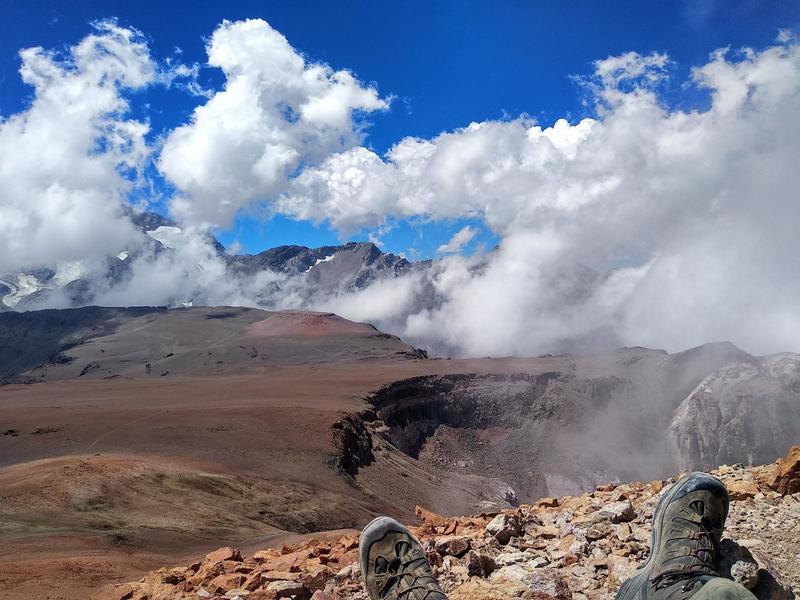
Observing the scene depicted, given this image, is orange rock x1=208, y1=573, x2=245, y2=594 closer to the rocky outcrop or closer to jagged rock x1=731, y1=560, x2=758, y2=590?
jagged rock x1=731, y1=560, x2=758, y2=590

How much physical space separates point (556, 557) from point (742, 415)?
2142 inches

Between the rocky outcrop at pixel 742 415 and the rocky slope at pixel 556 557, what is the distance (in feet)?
167

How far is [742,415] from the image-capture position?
4988 centimetres

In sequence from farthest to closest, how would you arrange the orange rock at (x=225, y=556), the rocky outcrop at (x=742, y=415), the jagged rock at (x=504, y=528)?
the rocky outcrop at (x=742, y=415) < the orange rock at (x=225, y=556) < the jagged rock at (x=504, y=528)

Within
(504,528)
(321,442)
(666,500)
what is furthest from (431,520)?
(321,442)

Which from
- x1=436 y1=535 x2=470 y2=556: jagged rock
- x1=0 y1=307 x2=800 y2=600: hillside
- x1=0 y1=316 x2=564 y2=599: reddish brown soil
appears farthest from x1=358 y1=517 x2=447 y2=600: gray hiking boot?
x1=0 y1=307 x2=800 y2=600: hillside

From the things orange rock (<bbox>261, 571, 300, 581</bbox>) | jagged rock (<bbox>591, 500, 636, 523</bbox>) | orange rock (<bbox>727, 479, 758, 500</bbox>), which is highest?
orange rock (<bbox>727, 479, 758, 500</bbox>)

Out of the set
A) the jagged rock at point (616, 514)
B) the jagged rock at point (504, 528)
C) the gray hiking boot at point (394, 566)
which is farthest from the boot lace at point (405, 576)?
the jagged rock at point (616, 514)

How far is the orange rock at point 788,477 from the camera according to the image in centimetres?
531

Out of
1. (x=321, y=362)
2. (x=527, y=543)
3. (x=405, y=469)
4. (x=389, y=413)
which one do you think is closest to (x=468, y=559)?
(x=527, y=543)

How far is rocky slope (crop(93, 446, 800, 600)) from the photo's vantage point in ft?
14.2

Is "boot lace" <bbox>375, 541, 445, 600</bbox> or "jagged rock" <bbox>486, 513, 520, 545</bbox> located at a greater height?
"boot lace" <bbox>375, 541, 445, 600</bbox>

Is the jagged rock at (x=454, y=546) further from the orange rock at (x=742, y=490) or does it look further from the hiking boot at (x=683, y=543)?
the orange rock at (x=742, y=490)

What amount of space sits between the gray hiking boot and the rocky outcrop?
54536 mm
